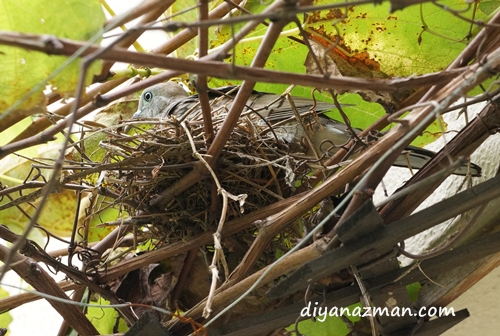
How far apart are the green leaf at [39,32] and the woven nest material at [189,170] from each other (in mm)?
281

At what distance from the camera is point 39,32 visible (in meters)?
1.07

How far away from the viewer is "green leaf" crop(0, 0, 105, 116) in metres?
Answer: 1.00

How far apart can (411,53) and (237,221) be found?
0.62 m

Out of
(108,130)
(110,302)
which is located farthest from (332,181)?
(110,302)

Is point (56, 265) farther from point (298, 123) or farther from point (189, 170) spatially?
point (298, 123)

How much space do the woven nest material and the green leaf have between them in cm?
28

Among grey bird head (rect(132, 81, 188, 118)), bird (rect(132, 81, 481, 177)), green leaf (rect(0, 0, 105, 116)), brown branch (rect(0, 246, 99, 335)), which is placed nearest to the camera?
green leaf (rect(0, 0, 105, 116))

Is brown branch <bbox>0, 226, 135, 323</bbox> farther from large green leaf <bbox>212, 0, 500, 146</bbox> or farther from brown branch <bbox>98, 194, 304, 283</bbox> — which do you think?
large green leaf <bbox>212, 0, 500, 146</bbox>

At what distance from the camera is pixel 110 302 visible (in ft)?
4.83

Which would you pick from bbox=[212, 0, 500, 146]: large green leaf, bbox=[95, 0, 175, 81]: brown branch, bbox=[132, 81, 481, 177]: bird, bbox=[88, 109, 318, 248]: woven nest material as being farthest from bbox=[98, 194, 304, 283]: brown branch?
bbox=[212, 0, 500, 146]: large green leaf

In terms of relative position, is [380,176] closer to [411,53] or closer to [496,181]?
[496,181]

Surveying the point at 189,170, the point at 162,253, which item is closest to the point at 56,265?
the point at 162,253

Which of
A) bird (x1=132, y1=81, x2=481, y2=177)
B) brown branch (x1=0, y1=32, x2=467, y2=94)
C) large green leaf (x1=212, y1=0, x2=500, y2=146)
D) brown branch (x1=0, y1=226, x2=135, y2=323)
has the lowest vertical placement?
brown branch (x1=0, y1=32, x2=467, y2=94)

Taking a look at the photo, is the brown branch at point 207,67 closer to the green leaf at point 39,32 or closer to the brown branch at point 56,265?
the green leaf at point 39,32
